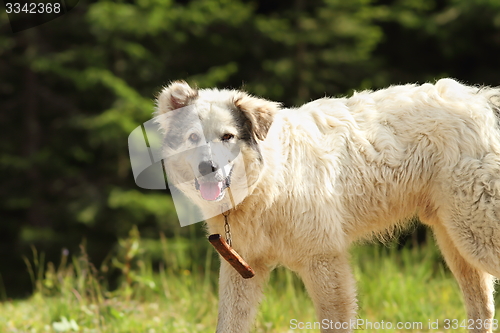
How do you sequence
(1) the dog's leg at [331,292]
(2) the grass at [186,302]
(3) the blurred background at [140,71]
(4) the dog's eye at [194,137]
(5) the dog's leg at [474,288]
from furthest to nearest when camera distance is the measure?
(3) the blurred background at [140,71] → (2) the grass at [186,302] → (5) the dog's leg at [474,288] → (1) the dog's leg at [331,292] → (4) the dog's eye at [194,137]

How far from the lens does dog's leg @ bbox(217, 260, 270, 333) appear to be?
3.45 meters

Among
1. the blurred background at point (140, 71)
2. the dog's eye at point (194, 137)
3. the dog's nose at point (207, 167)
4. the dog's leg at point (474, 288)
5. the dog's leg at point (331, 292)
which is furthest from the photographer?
the blurred background at point (140, 71)

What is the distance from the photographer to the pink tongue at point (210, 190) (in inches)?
126

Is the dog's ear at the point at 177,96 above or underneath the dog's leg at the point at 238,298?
above

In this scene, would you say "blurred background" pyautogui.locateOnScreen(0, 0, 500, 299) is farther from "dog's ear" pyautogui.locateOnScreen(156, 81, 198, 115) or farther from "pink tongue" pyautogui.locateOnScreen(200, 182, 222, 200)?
"pink tongue" pyautogui.locateOnScreen(200, 182, 222, 200)

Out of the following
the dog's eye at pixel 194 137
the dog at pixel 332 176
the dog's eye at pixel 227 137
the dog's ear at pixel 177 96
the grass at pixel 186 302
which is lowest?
the grass at pixel 186 302

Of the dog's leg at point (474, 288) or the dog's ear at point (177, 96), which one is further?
the dog's leg at point (474, 288)

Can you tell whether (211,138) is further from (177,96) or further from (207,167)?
(177,96)

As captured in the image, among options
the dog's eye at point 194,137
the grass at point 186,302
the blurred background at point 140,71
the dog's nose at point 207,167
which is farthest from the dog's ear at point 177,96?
the blurred background at point 140,71

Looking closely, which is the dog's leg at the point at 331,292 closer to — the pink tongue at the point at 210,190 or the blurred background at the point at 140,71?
the pink tongue at the point at 210,190

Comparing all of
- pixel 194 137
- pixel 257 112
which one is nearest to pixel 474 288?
pixel 257 112

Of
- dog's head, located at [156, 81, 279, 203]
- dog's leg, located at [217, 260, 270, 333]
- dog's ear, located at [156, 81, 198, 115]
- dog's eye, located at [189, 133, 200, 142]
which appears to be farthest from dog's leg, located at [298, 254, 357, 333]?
dog's ear, located at [156, 81, 198, 115]

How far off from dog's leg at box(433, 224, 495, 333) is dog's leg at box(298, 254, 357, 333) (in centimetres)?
87

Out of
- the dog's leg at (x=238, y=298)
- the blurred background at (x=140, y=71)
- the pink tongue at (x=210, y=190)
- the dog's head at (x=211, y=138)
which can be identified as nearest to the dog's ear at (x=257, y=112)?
the dog's head at (x=211, y=138)
